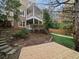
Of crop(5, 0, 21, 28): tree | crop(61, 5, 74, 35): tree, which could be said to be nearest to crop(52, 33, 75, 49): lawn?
crop(61, 5, 74, 35): tree

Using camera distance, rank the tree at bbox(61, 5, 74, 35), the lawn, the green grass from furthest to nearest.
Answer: the tree at bbox(61, 5, 74, 35) → the lawn → the green grass

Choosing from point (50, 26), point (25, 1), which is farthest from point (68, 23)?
point (25, 1)

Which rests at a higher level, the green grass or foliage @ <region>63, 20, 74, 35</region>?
foliage @ <region>63, 20, 74, 35</region>

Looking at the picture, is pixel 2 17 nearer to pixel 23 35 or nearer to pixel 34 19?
pixel 23 35

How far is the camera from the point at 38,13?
27.3 metres

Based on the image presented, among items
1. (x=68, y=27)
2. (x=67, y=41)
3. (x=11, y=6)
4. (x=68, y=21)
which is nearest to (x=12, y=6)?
(x=11, y=6)

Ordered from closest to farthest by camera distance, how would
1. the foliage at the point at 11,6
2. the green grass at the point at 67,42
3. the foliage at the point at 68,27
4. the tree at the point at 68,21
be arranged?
1. the green grass at the point at 67,42
2. the foliage at the point at 11,6
3. the tree at the point at 68,21
4. the foliage at the point at 68,27

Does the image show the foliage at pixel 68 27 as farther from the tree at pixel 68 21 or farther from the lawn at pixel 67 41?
the lawn at pixel 67 41

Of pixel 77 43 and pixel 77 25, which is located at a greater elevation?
pixel 77 25

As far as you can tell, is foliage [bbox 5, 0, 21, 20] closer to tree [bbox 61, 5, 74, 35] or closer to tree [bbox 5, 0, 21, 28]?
tree [bbox 5, 0, 21, 28]

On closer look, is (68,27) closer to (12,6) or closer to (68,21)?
(68,21)

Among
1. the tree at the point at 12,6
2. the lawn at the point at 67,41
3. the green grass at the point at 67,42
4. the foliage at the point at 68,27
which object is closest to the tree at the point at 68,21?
the foliage at the point at 68,27

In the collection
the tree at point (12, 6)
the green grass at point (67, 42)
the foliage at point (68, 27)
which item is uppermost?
the tree at point (12, 6)

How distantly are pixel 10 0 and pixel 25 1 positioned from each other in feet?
28.8
